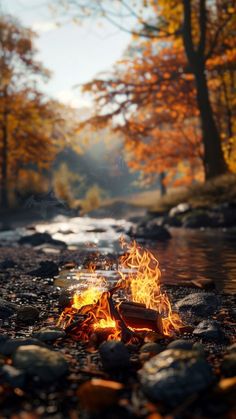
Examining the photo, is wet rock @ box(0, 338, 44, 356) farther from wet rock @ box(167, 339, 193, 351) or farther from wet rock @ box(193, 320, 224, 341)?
wet rock @ box(193, 320, 224, 341)

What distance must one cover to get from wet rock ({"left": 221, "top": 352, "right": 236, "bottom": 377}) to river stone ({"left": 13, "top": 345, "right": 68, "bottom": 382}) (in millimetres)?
1365

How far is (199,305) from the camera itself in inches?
252

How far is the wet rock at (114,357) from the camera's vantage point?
4.09 m

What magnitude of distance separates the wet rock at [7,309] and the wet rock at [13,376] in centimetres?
196

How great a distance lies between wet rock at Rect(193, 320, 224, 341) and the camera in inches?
200

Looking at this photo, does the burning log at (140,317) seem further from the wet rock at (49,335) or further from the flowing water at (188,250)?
the flowing water at (188,250)

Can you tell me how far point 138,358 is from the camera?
4344 millimetres

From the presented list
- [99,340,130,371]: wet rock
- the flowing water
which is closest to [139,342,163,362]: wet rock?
[99,340,130,371]: wet rock

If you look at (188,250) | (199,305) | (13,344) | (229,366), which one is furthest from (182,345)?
(188,250)

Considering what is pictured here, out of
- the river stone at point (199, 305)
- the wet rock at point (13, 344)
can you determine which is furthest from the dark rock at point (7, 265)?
the wet rock at point (13, 344)

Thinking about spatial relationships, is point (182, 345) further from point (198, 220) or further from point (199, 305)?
point (198, 220)

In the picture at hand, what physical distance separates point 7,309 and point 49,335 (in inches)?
49.5

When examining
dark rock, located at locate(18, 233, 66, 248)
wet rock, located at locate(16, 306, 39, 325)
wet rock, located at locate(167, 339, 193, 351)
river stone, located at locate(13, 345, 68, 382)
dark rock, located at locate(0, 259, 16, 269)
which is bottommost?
dark rock, located at locate(18, 233, 66, 248)

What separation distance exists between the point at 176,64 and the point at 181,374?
26334mm
